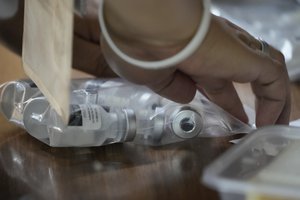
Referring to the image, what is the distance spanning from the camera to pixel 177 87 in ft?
2.19

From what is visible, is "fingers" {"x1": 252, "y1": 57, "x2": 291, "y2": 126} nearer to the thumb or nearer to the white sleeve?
the thumb

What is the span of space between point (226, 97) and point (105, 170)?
17 centimetres

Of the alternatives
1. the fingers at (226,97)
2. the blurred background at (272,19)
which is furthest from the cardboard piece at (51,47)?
the blurred background at (272,19)

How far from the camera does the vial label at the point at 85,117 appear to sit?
2.25 feet

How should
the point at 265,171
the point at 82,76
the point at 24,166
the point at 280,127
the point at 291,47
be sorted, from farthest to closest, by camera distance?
the point at 291,47 < the point at 82,76 < the point at 24,166 < the point at 280,127 < the point at 265,171

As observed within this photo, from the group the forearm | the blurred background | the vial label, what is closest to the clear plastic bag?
the vial label

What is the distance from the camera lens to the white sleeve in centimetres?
76

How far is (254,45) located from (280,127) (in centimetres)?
16

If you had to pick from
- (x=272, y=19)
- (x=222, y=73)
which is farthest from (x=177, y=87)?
(x=272, y=19)

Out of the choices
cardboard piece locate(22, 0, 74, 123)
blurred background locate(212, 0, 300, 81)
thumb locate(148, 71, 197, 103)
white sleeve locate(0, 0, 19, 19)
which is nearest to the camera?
cardboard piece locate(22, 0, 74, 123)

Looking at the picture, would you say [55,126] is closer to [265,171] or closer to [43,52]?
[43,52]

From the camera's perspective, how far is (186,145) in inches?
27.8

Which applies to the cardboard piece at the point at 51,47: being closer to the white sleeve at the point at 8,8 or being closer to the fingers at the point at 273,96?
the white sleeve at the point at 8,8

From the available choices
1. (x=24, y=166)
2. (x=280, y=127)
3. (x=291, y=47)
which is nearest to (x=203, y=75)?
(x=280, y=127)
